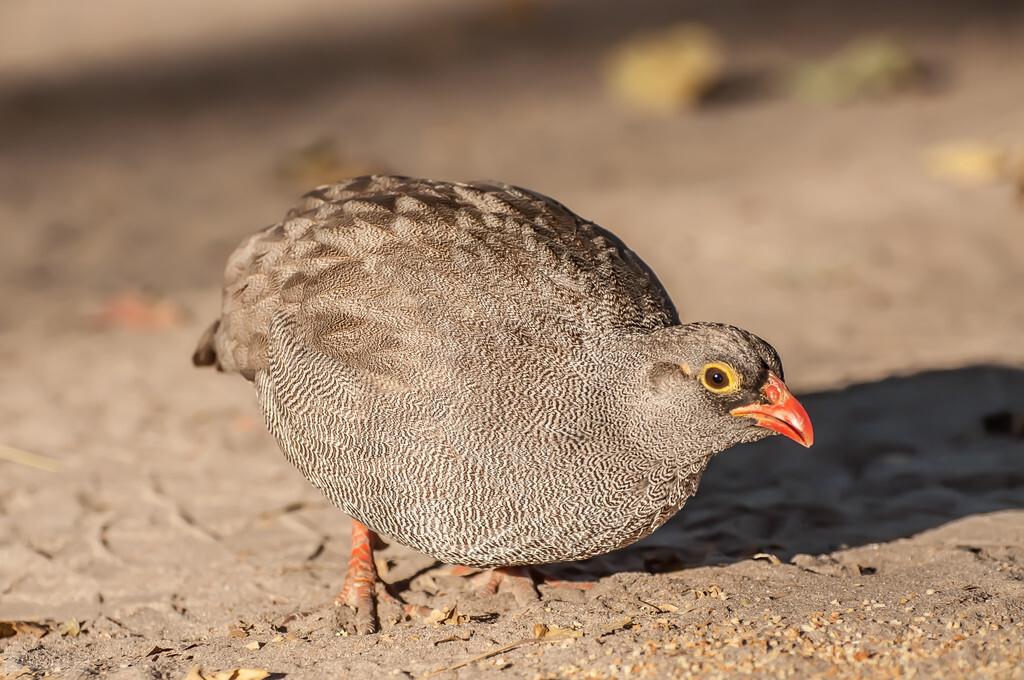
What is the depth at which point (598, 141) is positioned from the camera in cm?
1105

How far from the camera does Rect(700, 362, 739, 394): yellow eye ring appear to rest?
4.17 m

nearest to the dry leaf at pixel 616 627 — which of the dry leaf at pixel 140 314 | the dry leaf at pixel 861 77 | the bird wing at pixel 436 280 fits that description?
the bird wing at pixel 436 280

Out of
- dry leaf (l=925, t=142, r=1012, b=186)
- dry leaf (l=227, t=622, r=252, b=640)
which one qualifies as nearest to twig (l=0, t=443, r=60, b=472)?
dry leaf (l=227, t=622, r=252, b=640)

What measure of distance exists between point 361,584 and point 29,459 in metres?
2.39

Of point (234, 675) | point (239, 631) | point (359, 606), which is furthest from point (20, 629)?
point (359, 606)

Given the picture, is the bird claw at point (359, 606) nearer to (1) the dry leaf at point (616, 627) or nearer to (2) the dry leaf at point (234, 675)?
(2) the dry leaf at point (234, 675)

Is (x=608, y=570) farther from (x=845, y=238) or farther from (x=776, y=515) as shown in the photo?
(x=845, y=238)

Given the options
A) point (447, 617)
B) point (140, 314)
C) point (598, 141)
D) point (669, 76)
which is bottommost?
point (447, 617)

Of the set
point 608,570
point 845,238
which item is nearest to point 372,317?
point 608,570

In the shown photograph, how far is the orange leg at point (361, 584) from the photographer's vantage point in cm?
473

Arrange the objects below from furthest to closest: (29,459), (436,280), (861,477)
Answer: (29,459) → (861,477) → (436,280)

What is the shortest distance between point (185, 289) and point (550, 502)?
16.2ft

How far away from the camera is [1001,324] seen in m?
7.37

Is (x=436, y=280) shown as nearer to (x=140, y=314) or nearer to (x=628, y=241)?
(x=140, y=314)
